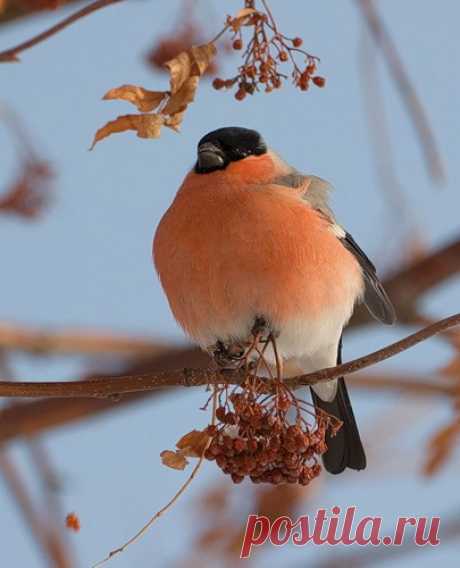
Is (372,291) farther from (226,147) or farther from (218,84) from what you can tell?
(218,84)

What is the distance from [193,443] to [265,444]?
0.74 feet

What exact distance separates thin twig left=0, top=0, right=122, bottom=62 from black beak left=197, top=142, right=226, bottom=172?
3.41 feet

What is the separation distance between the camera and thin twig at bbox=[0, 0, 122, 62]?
2176 millimetres

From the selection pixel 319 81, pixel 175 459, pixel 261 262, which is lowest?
pixel 175 459

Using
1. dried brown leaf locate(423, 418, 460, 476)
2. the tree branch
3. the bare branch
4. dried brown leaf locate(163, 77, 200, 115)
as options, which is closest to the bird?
dried brown leaf locate(423, 418, 460, 476)

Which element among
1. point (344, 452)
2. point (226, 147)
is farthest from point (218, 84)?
point (344, 452)

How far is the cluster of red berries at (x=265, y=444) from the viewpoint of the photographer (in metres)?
2.13

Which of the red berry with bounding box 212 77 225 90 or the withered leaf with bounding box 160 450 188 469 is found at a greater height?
the red berry with bounding box 212 77 225 90

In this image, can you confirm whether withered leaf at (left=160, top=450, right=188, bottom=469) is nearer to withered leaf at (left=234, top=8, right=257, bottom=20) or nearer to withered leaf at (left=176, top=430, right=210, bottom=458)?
withered leaf at (left=176, top=430, right=210, bottom=458)

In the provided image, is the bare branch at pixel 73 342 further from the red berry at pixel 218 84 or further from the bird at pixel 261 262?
the red berry at pixel 218 84

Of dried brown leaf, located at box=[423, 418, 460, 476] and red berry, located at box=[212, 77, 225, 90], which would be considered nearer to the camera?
red berry, located at box=[212, 77, 225, 90]

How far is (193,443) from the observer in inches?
90.7

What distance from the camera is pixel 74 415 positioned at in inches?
139

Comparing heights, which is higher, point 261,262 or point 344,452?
point 261,262
